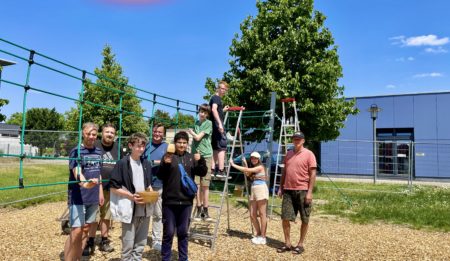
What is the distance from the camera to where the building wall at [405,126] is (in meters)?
19.6

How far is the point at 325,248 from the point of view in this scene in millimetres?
5742

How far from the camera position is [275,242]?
20.0 feet

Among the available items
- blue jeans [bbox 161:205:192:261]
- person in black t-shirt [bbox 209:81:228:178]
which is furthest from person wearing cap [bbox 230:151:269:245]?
blue jeans [bbox 161:205:192:261]

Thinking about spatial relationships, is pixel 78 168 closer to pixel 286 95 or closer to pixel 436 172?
pixel 286 95

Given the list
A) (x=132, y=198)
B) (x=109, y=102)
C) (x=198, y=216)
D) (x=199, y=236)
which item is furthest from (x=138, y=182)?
(x=109, y=102)

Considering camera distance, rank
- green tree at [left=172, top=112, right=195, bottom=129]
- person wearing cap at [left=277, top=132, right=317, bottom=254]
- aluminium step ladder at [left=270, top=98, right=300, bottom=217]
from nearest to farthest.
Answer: person wearing cap at [left=277, top=132, right=317, bottom=254], green tree at [left=172, top=112, right=195, bottom=129], aluminium step ladder at [left=270, top=98, right=300, bottom=217]

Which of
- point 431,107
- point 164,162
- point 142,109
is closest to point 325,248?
point 164,162

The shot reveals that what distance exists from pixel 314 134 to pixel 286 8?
4766 millimetres

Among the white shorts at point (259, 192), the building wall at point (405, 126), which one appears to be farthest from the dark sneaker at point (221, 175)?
the building wall at point (405, 126)

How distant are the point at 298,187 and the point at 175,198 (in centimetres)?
205

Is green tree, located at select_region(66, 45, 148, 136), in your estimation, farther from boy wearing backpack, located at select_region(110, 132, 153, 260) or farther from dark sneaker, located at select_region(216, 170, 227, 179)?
boy wearing backpack, located at select_region(110, 132, 153, 260)

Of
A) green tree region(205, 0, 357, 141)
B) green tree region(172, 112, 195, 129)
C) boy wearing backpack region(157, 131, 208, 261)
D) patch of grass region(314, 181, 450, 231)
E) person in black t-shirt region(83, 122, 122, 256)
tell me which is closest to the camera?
boy wearing backpack region(157, 131, 208, 261)

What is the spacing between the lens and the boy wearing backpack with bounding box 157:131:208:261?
13.9 feet

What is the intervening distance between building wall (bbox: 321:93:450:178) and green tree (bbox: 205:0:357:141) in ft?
22.8
